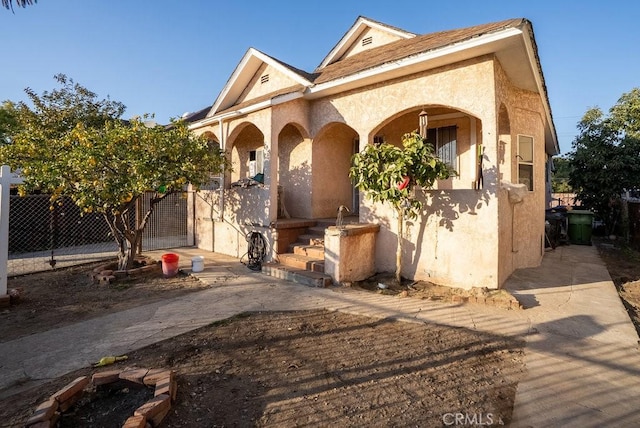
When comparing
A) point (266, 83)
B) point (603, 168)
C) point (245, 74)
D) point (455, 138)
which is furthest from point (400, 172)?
point (603, 168)

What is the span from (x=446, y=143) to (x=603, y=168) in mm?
11280

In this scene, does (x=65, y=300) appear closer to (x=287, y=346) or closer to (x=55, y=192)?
(x=55, y=192)

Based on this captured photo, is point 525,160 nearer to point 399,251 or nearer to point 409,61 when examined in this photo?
point 409,61

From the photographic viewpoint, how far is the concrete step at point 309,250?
7.61 m

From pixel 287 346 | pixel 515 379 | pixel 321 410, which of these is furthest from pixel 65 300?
pixel 515 379

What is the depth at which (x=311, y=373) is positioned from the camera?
10.8ft

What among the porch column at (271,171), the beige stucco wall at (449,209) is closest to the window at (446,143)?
the beige stucco wall at (449,209)

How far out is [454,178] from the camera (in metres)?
8.41

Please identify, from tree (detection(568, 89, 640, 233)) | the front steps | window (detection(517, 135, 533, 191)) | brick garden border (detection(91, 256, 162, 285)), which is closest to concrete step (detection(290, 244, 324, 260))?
the front steps

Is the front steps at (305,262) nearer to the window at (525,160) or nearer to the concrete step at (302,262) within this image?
A: the concrete step at (302,262)

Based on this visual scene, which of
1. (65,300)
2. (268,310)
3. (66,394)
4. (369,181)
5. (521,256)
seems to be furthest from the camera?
(521,256)

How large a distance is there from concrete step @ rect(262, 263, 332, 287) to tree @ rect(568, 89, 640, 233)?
15231 millimetres

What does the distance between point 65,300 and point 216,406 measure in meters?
4.91

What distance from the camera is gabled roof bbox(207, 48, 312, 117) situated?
930 cm
